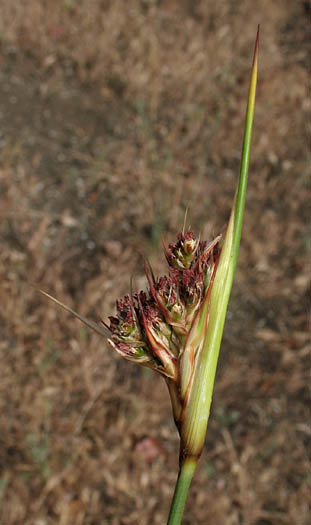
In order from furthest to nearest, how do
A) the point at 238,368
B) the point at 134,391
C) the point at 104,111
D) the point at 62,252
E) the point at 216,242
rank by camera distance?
the point at 104,111 → the point at 62,252 → the point at 238,368 → the point at 134,391 → the point at 216,242

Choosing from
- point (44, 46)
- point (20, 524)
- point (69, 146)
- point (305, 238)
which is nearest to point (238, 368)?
point (305, 238)

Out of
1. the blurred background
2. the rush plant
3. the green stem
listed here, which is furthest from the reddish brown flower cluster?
the blurred background

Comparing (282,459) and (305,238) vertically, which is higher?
(305,238)

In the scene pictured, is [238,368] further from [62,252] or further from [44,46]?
[44,46]

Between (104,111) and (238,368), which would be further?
(104,111)

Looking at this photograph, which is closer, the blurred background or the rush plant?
the rush plant

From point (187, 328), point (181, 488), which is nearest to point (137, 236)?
point (187, 328)

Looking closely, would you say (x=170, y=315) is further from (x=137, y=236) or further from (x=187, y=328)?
(x=137, y=236)

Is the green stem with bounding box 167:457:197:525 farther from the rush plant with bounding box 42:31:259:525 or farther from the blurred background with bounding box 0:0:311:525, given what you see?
the blurred background with bounding box 0:0:311:525
